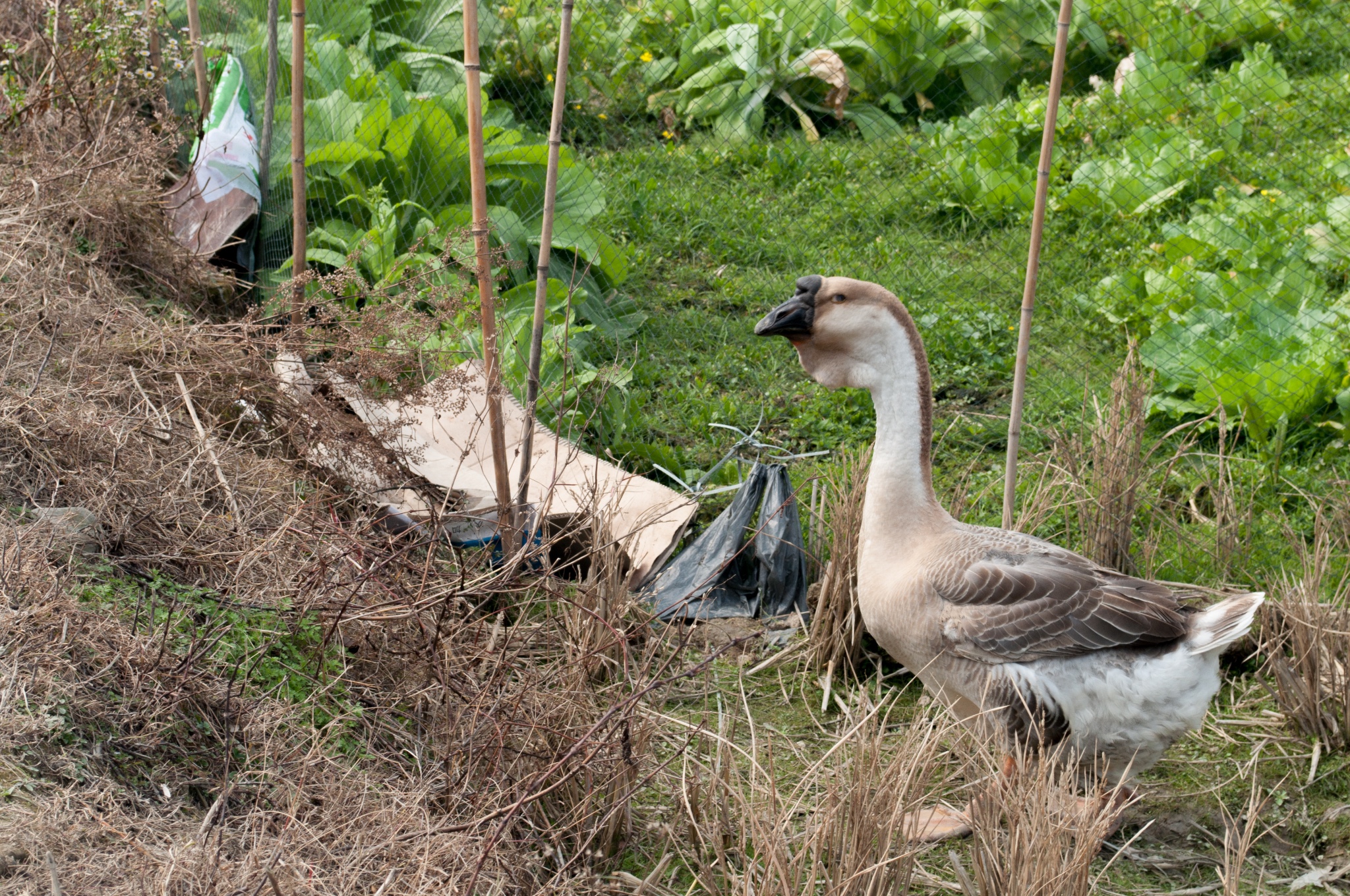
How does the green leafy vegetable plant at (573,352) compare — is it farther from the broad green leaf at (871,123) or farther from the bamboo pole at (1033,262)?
the broad green leaf at (871,123)

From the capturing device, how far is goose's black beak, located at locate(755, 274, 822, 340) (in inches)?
139

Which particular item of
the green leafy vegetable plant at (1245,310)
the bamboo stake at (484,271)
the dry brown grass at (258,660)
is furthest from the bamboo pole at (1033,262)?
the bamboo stake at (484,271)

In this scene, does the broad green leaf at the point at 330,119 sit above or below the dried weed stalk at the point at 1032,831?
above

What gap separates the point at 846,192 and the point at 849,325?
4.11 metres

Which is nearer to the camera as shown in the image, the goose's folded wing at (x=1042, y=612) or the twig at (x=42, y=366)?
the goose's folded wing at (x=1042, y=612)

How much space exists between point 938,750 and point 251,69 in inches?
226

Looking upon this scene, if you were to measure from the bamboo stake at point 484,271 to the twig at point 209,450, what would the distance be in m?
0.83

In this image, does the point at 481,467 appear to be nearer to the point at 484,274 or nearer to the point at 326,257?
the point at 484,274

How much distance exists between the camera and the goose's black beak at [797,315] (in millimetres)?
3523

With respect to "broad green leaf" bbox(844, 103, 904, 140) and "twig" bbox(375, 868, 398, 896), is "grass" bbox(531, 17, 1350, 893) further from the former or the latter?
"twig" bbox(375, 868, 398, 896)

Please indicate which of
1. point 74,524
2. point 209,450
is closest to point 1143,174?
point 209,450

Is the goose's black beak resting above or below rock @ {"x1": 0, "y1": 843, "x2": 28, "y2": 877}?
above

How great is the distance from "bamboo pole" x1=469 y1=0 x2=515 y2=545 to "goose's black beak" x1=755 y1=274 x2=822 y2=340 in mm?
881

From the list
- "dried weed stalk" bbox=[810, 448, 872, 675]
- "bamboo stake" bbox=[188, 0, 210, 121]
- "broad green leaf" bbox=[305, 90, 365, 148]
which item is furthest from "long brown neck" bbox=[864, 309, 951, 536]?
"bamboo stake" bbox=[188, 0, 210, 121]
